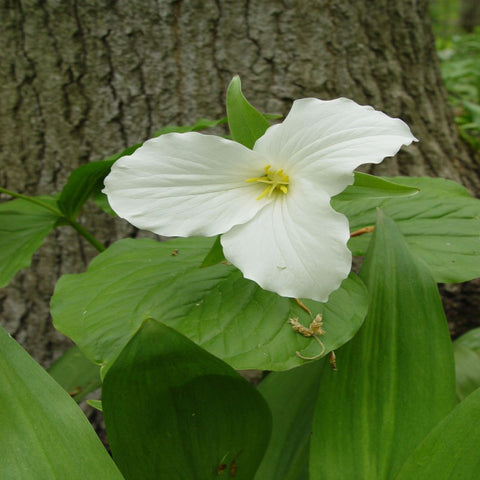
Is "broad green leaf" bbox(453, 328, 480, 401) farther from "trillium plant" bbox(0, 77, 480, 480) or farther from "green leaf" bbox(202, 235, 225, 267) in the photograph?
"green leaf" bbox(202, 235, 225, 267)

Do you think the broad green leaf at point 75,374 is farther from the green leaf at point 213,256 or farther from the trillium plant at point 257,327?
the green leaf at point 213,256

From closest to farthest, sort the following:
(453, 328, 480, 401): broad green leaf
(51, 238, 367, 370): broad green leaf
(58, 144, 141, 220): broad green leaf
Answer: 1. (51, 238, 367, 370): broad green leaf
2. (58, 144, 141, 220): broad green leaf
3. (453, 328, 480, 401): broad green leaf

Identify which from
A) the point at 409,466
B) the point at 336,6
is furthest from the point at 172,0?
the point at 409,466

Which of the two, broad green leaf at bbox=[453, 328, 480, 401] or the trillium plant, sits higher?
the trillium plant

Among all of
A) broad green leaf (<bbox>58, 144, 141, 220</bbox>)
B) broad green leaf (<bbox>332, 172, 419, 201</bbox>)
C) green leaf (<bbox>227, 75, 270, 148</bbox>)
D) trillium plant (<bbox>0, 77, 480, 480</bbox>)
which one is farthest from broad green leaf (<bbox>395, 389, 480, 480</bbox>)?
broad green leaf (<bbox>58, 144, 141, 220</bbox>)

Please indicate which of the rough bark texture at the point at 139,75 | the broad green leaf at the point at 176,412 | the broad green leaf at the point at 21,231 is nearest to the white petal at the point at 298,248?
the broad green leaf at the point at 176,412

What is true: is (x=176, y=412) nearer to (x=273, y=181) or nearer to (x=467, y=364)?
(x=273, y=181)

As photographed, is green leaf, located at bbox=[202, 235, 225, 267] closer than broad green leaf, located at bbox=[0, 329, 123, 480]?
No

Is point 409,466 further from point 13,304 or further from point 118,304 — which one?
point 13,304
